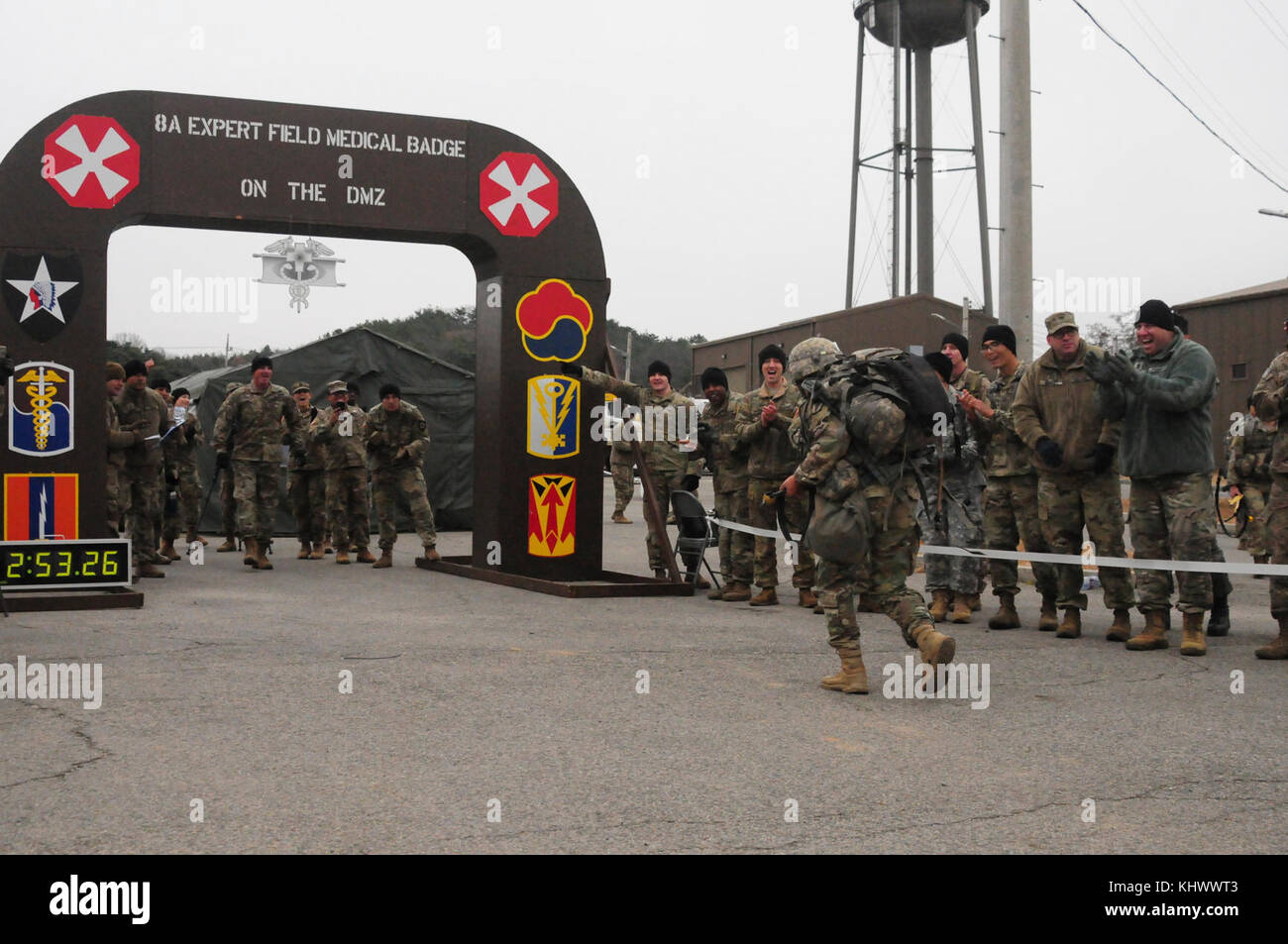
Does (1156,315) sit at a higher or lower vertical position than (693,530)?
higher

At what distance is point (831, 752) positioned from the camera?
5445 mm

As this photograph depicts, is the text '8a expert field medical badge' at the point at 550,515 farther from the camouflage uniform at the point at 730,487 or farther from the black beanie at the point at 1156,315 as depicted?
the black beanie at the point at 1156,315

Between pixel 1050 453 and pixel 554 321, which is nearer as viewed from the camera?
pixel 1050 453

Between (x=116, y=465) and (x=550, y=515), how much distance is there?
4227 mm

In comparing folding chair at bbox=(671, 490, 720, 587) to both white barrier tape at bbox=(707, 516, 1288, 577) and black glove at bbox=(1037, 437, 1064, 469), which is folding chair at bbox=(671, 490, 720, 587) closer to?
white barrier tape at bbox=(707, 516, 1288, 577)

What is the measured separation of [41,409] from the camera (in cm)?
1052

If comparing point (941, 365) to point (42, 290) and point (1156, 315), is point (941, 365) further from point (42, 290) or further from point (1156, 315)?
point (42, 290)

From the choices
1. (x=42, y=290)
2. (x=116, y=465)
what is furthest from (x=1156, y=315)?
(x=116, y=465)

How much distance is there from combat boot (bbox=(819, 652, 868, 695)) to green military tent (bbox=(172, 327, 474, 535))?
12909mm

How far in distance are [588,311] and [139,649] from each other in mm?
5850

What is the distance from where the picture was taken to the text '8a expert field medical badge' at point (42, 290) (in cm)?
1034

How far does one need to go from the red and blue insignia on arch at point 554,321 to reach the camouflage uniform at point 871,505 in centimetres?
559

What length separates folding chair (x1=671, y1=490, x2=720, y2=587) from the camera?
11.7 metres
